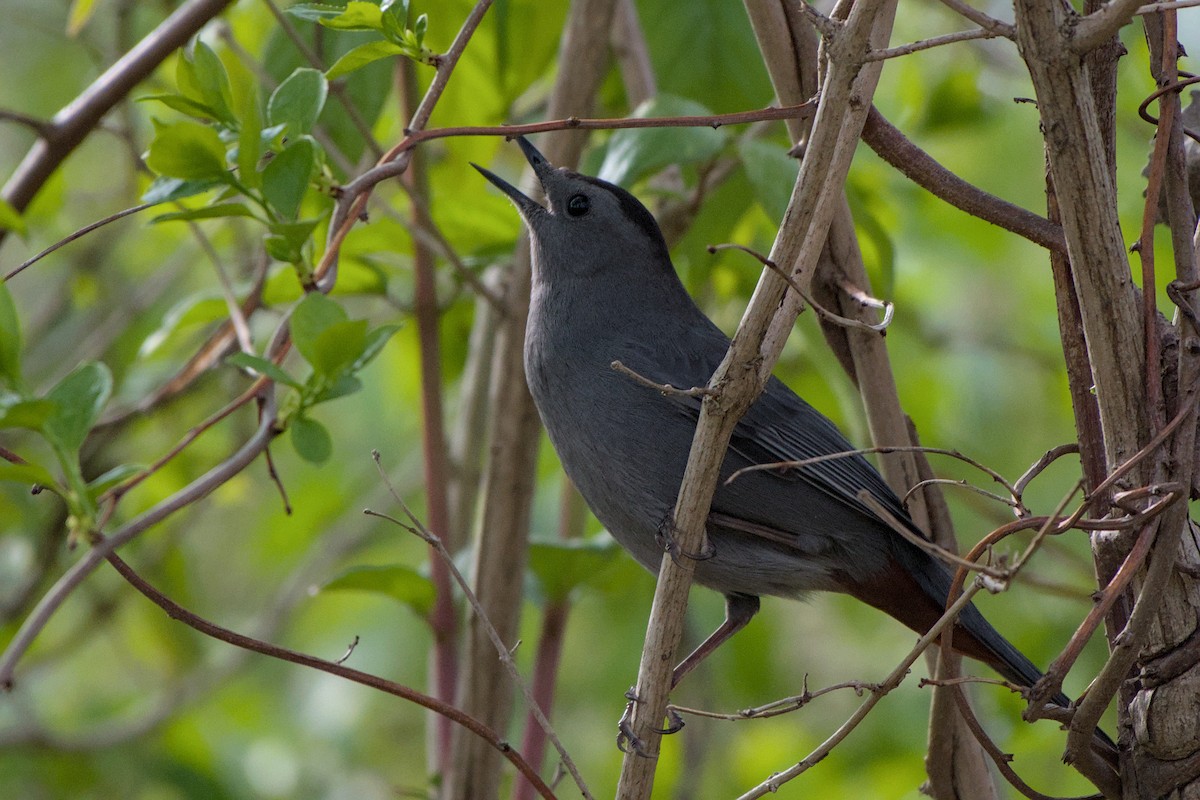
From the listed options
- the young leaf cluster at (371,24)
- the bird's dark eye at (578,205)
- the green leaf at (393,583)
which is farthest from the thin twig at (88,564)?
the bird's dark eye at (578,205)

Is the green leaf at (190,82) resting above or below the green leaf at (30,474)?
above

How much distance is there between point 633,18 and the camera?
11.8 feet

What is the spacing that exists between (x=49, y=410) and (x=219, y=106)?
0.83 m

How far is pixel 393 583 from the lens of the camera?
310 cm

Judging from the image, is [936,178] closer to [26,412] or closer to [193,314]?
[26,412]

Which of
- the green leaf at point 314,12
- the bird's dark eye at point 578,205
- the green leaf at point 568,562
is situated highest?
the bird's dark eye at point 578,205

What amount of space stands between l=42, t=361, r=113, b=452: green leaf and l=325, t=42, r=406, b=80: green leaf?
642 millimetres

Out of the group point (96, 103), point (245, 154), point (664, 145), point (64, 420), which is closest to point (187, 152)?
point (245, 154)

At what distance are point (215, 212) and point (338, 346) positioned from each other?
1.04 feet

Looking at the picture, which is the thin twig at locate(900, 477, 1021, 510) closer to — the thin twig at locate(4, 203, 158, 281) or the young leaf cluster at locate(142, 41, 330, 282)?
the young leaf cluster at locate(142, 41, 330, 282)

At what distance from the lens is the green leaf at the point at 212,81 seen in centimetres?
223

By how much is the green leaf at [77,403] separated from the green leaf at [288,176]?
0.45m

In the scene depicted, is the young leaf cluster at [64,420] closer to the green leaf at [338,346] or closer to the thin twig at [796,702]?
the green leaf at [338,346]

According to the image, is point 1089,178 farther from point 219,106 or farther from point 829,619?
point 829,619
